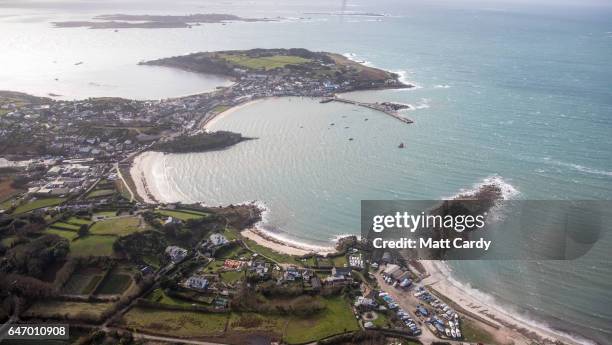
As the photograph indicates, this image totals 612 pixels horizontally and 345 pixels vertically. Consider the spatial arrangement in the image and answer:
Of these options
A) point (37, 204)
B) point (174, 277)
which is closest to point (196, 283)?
point (174, 277)

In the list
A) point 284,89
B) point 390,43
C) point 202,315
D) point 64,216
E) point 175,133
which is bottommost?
point 202,315

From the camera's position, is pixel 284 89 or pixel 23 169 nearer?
pixel 23 169

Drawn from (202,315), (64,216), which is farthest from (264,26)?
(202,315)

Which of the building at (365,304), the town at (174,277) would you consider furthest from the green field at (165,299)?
the building at (365,304)

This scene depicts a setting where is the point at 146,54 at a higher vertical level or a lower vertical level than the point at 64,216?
higher

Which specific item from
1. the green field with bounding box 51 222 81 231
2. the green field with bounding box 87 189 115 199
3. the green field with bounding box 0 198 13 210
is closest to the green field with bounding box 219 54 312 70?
the green field with bounding box 87 189 115 199

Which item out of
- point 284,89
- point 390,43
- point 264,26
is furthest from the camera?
point 264,26

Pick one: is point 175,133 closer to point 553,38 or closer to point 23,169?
point 23,169

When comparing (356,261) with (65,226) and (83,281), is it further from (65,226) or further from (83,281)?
(65,226)
